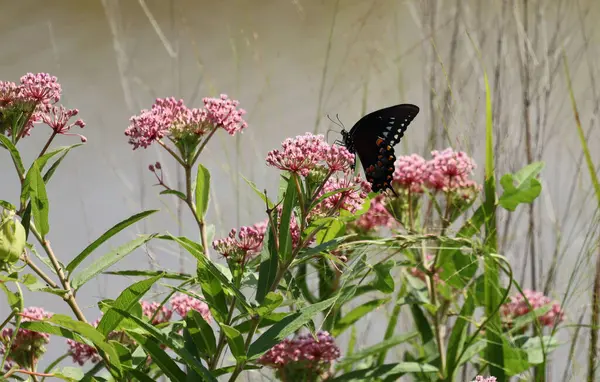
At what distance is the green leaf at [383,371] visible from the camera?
123 centimetres

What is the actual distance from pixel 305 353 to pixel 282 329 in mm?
260

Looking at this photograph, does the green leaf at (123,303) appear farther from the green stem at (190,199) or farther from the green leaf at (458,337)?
the green leaf at (458,337)

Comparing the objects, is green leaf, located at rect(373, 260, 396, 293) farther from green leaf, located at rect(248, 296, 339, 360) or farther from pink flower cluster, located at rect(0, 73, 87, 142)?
pink flower cluster, located at rect(0, 73, 87, 142)

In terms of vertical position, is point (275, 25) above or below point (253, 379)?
above

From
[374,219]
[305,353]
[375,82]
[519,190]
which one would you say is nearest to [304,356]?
[305,353]

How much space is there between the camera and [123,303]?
93cm

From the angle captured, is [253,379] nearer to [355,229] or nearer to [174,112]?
[355,229]

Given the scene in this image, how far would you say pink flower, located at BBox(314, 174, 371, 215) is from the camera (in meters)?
0.96

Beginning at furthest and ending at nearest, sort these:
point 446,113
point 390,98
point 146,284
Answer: point 390,98, point 446,113, point 146,284

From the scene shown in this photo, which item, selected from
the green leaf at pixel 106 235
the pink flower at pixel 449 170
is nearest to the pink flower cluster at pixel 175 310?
the green leaf at pixel 106 235

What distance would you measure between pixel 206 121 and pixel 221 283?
0.20 meters

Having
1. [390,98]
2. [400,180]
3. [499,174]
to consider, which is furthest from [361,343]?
[390,98]

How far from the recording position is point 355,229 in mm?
→ 1452

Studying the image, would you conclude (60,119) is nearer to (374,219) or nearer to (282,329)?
(282,329)
